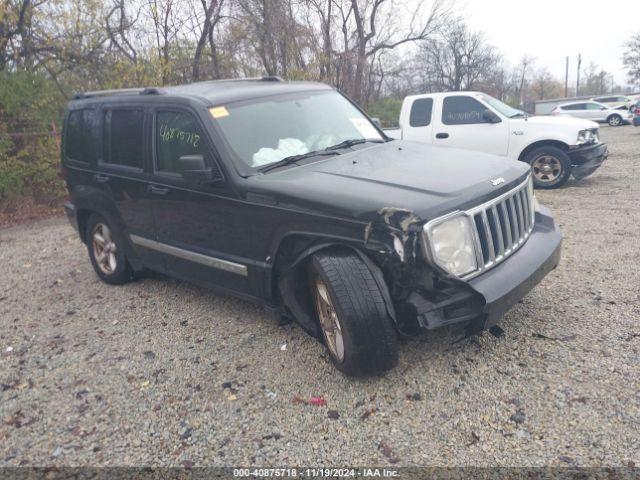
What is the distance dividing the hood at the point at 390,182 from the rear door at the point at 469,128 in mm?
5277

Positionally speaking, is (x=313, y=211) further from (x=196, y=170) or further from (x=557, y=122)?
(x=557, y=122)

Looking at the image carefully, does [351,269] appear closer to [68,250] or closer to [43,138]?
[68,250]

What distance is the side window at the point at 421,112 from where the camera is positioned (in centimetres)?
949

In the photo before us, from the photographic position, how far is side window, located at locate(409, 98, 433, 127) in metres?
9.49

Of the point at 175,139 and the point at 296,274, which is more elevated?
the point at 175,139

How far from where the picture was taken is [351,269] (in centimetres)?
295

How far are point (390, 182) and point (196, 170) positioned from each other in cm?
133

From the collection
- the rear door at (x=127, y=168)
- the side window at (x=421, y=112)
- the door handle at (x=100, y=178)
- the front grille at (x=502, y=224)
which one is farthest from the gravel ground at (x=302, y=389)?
the side window at (x=421, y=112)

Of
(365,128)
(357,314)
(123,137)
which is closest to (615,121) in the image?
(365,128)

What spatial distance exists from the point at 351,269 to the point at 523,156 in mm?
6831

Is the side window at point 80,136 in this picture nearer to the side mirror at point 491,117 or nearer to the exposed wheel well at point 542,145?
the side mirror at point 491,117

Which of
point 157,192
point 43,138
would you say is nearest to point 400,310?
point 157,192

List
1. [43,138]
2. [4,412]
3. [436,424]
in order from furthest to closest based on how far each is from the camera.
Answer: [43,138] → [4,412] → [436,424]

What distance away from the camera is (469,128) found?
9.10 meters
